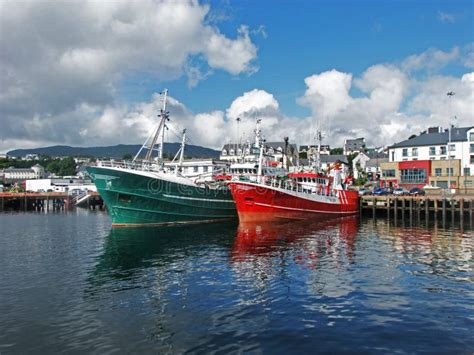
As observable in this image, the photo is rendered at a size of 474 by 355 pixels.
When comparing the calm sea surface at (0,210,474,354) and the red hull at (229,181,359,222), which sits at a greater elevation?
the red hull at (229,181,359,222)

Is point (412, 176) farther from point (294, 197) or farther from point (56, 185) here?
point (56, 185)

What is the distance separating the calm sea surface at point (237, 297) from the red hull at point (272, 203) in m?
11.5

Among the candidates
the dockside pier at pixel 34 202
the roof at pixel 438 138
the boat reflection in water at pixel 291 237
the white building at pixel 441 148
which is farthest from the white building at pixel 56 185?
the boat reflection in water at pixel 291 237

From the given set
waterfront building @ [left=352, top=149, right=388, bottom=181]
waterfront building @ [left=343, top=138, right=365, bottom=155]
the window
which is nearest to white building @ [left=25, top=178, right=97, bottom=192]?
the window

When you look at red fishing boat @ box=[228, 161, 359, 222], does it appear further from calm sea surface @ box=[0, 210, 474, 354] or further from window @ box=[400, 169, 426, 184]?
window @ box=[400, 169, 426, 184]

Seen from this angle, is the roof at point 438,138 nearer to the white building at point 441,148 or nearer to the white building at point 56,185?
the white building at point 441,148

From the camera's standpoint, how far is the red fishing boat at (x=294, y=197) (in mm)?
40938

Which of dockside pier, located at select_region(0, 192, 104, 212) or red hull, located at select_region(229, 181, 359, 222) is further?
dockside pier, located at select_region(0, 192, 104, 212)

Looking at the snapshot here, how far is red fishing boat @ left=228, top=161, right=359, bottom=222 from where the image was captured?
40.9 meters

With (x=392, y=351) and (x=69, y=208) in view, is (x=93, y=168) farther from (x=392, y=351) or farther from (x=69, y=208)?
(x=69, y=208)

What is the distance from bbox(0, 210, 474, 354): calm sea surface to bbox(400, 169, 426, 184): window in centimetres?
5071

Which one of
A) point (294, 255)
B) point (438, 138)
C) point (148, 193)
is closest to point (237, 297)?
point (294, 255)

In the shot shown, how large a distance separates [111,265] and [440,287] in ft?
53.5

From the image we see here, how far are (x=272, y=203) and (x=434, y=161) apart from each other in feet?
156
